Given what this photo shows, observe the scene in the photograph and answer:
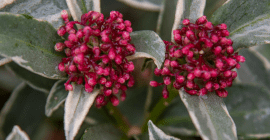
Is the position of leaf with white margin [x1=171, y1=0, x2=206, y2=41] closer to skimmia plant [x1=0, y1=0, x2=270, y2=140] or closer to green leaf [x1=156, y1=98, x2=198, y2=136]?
skimmia plant [x1=0, y1=0, x2=270, y2=140]

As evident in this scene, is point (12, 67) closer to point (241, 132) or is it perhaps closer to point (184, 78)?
point (184, 78)

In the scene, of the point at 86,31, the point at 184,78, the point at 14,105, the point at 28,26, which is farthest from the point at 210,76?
the point at 14,105

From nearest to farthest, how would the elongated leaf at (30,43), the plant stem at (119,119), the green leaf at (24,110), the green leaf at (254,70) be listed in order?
the elongated leaf at (30,43) → the plant stem at (119,119) → the green leaf at (24,110) → the green leaf at (254,70)

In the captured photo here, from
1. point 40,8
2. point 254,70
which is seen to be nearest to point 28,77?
point 40,8

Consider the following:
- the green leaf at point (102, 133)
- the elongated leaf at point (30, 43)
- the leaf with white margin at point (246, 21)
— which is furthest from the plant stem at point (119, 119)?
the leaf with white margin at point (246, 21)

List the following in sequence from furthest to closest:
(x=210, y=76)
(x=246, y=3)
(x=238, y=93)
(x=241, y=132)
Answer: (x=238, y=93)
(x=241, y=132)
(x=246, y=3)
(x=210, y=76)

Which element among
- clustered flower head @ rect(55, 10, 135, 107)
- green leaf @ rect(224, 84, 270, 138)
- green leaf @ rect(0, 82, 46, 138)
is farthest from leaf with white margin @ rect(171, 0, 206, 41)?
green leaf @ rect(0, 82, 46, 138)

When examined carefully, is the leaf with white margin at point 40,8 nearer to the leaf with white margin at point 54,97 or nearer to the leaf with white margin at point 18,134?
the leaf with white margin at point 54,97
